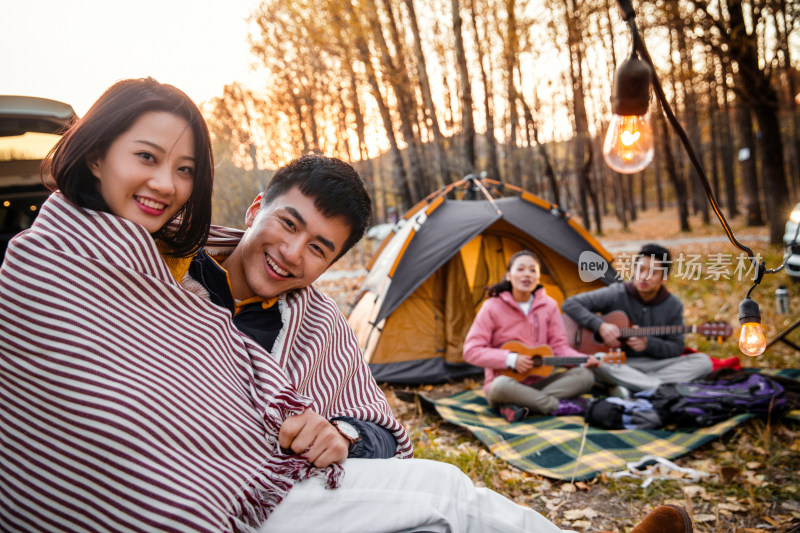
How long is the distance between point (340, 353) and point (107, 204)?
76 cm

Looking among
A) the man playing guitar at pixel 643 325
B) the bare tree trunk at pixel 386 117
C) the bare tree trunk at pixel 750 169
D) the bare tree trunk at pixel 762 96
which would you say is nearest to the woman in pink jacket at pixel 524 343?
the man playing guitar at pixel 643 325

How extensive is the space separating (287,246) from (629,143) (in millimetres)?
1196

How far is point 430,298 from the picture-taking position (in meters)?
5.19

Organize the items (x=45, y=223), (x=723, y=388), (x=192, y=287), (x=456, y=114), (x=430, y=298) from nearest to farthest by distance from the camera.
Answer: (x=45, y=223) → (x=192, y=287) → (x=723, y=388) → (x=430, y=298) → (x=456, y=114)

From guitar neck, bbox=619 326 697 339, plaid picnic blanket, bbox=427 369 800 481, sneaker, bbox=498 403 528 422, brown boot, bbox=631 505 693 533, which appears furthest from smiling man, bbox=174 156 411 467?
guitar neck, bbox=619 326 697 339

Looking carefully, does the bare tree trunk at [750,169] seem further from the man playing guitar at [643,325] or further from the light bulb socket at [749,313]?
the light bulb socket at [749,313]

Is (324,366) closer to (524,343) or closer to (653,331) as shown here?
(524,343)

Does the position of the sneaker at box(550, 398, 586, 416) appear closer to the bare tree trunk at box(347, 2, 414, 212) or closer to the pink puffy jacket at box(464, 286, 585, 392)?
the pink puffy jacket at box(464, 286, 585, 392)

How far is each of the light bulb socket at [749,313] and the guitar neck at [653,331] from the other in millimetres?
2853

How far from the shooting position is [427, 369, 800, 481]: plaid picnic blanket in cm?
298

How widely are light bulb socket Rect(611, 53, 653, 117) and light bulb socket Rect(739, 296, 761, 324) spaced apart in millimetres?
689

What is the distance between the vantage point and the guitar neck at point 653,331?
4246mm

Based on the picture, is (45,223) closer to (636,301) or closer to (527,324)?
(527,324)

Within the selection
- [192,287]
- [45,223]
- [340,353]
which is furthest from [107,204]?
[340,353]
